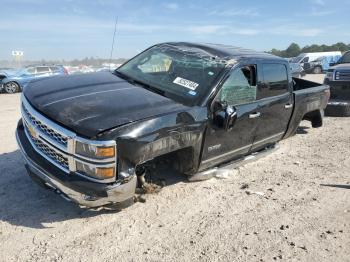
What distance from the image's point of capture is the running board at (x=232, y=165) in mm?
4676

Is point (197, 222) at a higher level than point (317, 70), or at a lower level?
lower

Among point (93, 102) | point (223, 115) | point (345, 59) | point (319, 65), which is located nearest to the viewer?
→ point (93, 102)

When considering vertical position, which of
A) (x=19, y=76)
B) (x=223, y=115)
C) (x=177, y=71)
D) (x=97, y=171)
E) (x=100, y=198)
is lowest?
(x=19, y=76)

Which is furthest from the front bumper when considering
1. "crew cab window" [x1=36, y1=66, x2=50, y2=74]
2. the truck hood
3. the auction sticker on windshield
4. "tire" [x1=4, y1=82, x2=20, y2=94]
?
"crew cab window" [x1=36, y1=66, x2=50, y2=74]

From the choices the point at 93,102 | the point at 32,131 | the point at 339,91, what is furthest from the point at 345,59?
the point at 32,131

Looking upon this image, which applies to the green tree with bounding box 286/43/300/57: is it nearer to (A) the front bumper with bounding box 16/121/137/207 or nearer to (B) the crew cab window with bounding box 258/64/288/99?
(B) the crew cab window with bounding box 258/64/288/99

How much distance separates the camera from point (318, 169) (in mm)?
5633

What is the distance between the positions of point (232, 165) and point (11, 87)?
52.9ft

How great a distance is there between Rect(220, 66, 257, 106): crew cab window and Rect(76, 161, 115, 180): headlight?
65.7 inches

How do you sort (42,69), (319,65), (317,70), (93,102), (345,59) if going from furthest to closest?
(317,70) → (319,65) → (42,69) → (345,59) → (93,102)

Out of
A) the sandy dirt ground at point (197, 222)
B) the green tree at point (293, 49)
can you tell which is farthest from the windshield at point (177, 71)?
the green tree at point (293, 49)

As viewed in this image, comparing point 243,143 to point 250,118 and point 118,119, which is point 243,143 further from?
point 118,119

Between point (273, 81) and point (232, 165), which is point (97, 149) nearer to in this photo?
point (232, 165)

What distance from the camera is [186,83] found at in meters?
4.51
